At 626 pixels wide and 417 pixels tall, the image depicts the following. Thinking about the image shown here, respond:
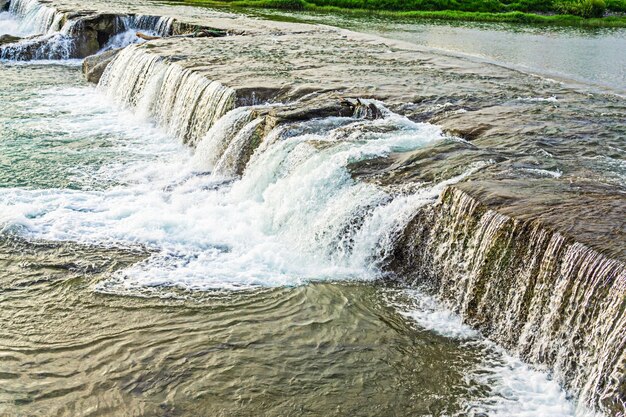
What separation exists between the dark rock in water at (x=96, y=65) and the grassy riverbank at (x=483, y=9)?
17.6 meters

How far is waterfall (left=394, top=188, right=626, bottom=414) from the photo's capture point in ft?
18.8

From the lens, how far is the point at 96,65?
766 inches

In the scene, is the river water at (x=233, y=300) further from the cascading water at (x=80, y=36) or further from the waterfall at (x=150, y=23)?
the waterfall at (x=150, y=23)

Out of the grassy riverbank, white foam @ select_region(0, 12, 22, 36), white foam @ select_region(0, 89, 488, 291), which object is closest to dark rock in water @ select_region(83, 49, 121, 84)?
white foam @ select_region(0, 89, 488, 291)

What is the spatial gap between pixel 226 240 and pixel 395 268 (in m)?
2.18

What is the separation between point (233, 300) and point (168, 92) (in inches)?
332

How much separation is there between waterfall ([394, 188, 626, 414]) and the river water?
8.4 inches

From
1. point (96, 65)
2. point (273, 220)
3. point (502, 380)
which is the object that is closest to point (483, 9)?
point (96, 65)

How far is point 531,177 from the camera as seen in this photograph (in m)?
8.30

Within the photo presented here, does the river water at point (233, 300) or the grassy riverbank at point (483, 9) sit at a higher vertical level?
the grassy riverbank at point (483, 9)

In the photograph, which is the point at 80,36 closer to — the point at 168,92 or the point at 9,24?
the point at 9,24

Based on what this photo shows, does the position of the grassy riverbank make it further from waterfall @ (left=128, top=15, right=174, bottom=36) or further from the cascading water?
the cascading water

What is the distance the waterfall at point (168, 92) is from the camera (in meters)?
13.0

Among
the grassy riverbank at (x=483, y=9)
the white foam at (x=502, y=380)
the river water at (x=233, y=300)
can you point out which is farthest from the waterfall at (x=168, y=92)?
the grassy riverbank at (x=483, y=9)
